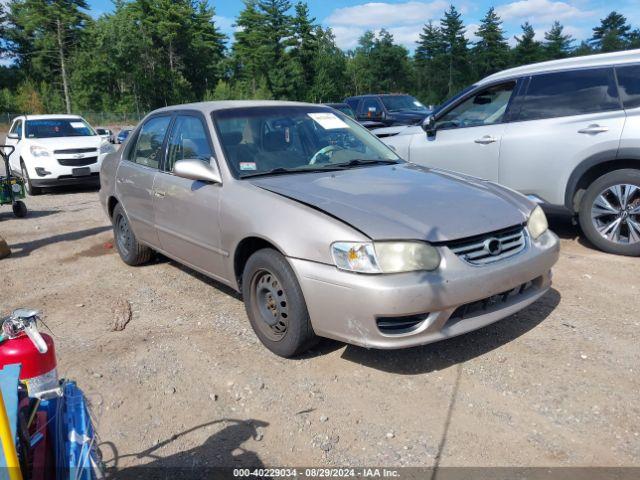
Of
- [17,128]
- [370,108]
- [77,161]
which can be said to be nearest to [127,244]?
[77,161]

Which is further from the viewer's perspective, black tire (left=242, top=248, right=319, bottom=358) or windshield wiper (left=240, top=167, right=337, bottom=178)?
windshield wiper (left=240, top=167, right=337, bottom=178)

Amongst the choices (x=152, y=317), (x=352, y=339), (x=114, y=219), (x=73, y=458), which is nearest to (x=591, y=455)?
(x=352, y=339)

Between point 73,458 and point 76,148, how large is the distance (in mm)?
10901

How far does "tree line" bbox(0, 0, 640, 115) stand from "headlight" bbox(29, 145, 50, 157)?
45187mm

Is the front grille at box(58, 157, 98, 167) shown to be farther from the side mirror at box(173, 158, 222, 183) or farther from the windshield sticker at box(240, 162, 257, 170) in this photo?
the windshield sticker at box(240, 162, 257, 170)

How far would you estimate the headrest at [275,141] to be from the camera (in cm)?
429

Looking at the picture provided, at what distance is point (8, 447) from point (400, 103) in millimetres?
15568

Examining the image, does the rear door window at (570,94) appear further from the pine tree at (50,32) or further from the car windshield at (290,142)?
the pine tree at (50,32)

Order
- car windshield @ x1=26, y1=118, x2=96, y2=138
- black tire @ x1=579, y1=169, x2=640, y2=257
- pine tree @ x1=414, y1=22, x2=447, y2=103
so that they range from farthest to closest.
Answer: pine tree @ x1=414, y1=22, x2=447, y2=103 < car windshield @ x1=26, y1=118, x2=96, y2=138 < black tire @ x1=579, y1=169, x2=640, y2=257

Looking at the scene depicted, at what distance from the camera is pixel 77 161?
Answer: 447 inches

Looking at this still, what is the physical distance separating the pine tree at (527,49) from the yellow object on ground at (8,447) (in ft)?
273

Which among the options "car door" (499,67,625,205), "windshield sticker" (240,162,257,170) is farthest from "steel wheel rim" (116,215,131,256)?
"car door" (499,67,625,205)

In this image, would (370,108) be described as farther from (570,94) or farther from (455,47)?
(455,47)

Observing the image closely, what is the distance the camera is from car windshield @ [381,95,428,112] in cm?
1571
